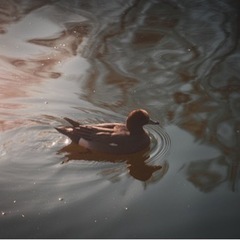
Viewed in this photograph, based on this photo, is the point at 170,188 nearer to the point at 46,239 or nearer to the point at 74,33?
the point at 46,239

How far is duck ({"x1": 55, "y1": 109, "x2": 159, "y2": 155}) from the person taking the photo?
229 inches

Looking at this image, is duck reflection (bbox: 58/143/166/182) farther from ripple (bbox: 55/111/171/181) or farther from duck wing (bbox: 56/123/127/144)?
duck wing (bbox: 56/123/127/144)

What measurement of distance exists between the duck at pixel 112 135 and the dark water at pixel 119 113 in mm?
111

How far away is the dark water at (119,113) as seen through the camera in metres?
4.83

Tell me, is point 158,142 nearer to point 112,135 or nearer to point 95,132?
point 112,135

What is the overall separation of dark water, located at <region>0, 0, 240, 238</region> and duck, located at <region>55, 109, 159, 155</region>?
111mm

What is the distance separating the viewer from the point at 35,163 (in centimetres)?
558

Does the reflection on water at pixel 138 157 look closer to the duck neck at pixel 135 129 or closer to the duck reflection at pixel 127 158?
the duck reflection at pixel 127 158

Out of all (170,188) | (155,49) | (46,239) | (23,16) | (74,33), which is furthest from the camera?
(23,16)

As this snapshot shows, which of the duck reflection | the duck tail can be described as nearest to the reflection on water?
the duck reflection

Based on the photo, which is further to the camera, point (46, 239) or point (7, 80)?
point (7, 80)

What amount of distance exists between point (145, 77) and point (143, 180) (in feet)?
8.44

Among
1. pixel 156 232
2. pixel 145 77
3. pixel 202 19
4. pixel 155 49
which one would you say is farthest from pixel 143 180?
pixel 202 19

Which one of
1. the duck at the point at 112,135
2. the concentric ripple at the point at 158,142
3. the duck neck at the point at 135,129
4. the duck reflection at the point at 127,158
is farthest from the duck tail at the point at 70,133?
the concentric ripple at the point at 158,142
